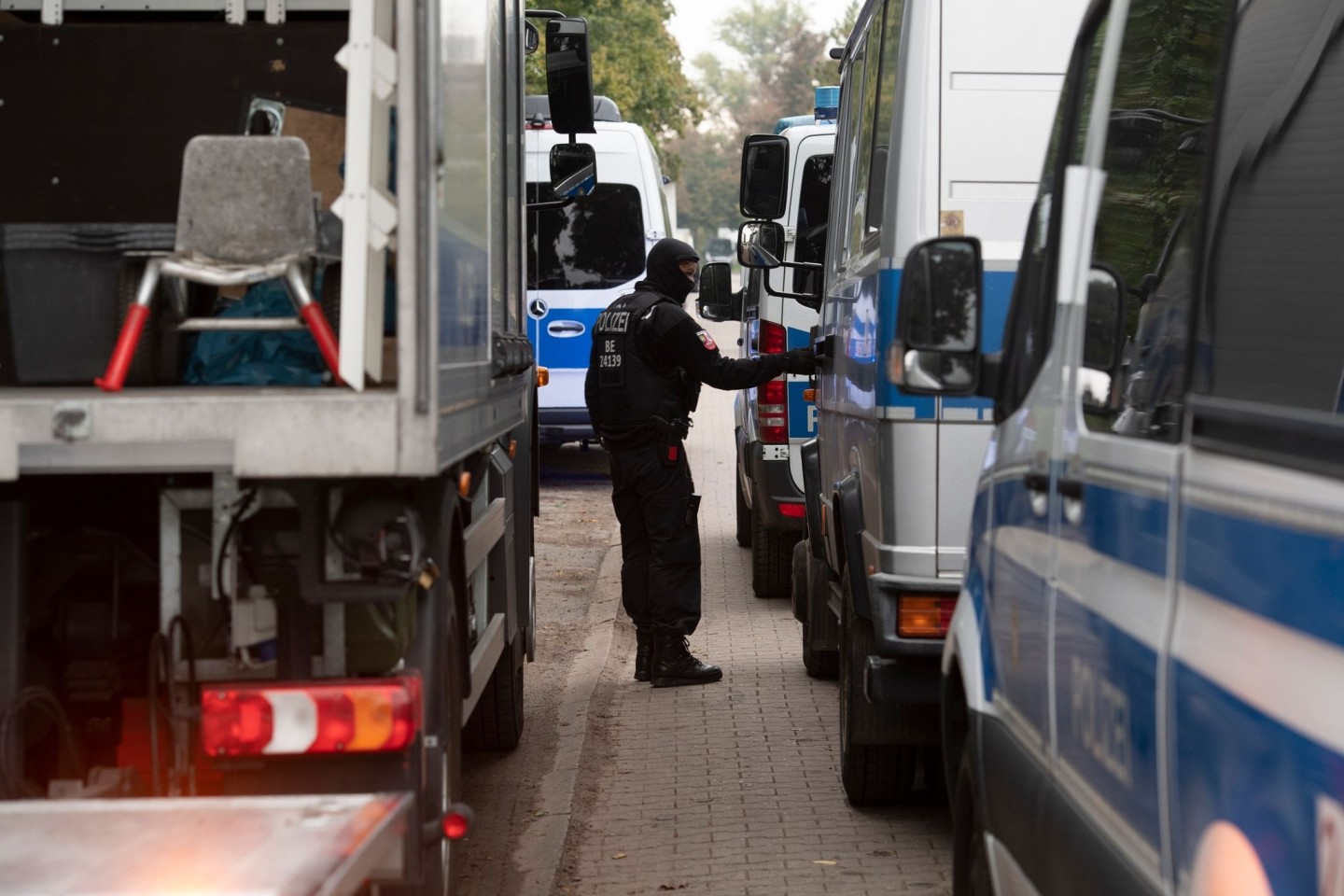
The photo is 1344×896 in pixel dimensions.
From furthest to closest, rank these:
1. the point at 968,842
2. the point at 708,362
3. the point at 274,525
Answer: the point at 708,362, the point at 968,842, the point at 274,525

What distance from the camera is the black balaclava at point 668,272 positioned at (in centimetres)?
830

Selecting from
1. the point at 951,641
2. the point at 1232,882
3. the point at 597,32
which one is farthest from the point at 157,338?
the point at 597,32

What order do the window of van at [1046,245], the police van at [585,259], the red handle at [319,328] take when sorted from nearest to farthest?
the window of van at [1046,245], the red handle at [319,328], the police van at [585,259]

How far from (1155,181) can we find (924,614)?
137 cm

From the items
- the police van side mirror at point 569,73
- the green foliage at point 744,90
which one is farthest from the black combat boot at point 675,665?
the green foliage at point 744,90

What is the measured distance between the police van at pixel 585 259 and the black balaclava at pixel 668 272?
8216 mm

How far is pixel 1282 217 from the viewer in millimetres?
3715

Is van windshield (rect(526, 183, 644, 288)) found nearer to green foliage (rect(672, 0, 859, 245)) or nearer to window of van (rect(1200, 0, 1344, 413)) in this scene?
window of van (rect(1200, 0, 1344, 413))

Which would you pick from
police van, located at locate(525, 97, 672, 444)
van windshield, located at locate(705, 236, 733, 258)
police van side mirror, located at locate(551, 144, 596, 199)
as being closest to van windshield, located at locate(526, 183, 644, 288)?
police van, located at locate(525, 97, 672, 444)

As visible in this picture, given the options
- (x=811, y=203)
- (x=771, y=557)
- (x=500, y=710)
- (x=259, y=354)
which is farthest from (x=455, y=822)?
(x=811, y=203)

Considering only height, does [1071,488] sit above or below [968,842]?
above

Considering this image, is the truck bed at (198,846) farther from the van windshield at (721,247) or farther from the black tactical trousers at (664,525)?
the van windshield at (721,247)

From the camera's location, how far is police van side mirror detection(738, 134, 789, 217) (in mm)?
7895

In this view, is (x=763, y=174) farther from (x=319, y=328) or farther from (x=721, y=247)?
(x=721, y=247)
